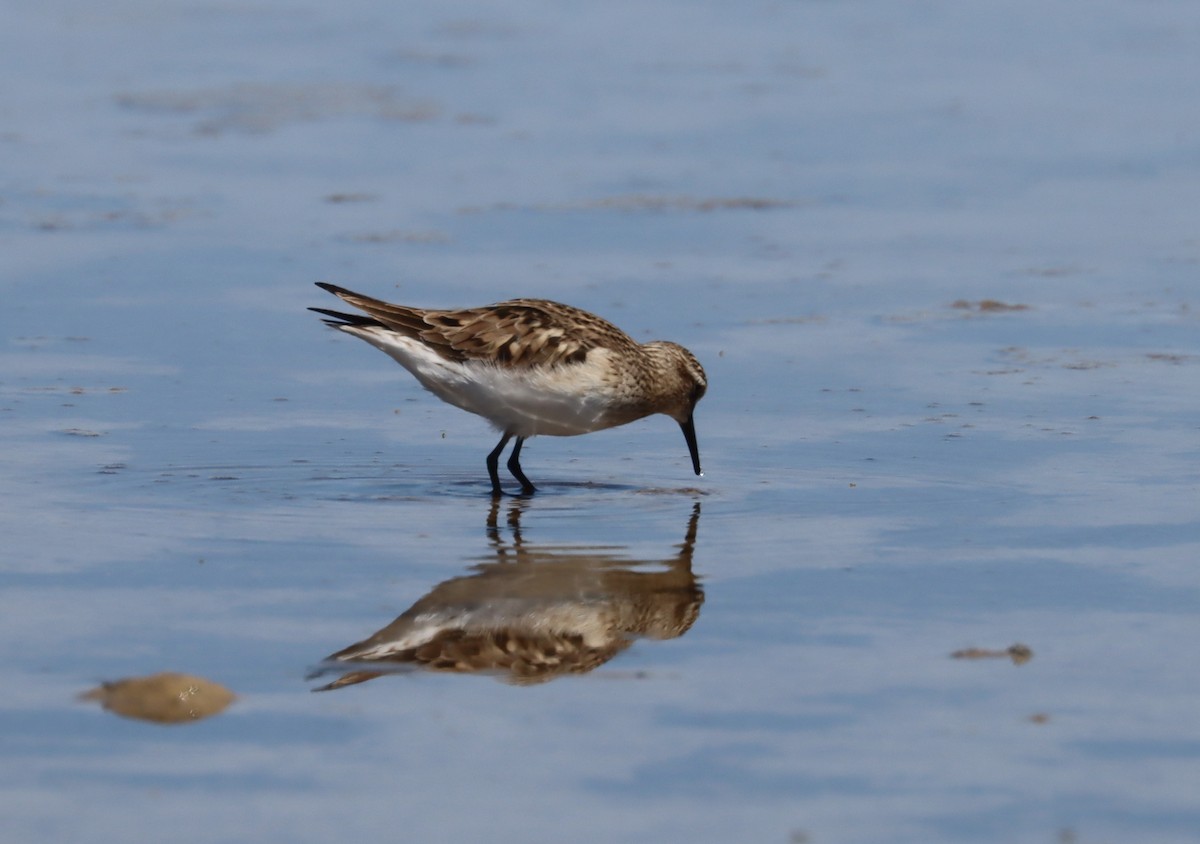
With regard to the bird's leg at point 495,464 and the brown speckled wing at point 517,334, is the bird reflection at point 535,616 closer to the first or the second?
the bird's leg at point 495,464

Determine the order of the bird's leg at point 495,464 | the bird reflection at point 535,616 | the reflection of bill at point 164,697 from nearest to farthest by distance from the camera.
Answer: the reflection of bill at point 164,697 → the bird reflection at point 535,616 → the bird's leg at point 495,464

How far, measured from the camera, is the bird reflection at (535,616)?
642 centimetres

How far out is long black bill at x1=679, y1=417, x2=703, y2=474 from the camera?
9.39 meters

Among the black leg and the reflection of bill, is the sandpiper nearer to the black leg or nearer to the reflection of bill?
the black leg

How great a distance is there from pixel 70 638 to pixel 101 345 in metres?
5.07

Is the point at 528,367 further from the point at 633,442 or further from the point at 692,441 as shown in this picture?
the point at 633,442

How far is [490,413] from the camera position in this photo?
9.51 m

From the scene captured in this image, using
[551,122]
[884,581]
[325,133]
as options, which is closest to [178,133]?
[325,133]

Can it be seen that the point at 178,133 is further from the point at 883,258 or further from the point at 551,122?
the point at 883,258

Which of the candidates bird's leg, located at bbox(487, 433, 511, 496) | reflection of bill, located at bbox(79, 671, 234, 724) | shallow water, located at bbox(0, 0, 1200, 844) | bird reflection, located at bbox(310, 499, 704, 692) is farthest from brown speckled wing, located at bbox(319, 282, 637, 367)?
reflection of bill, located at bbox(79, 671, 234, 724)

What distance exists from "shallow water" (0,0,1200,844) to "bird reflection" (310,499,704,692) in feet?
0.13

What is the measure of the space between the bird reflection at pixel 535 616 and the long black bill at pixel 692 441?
127cm

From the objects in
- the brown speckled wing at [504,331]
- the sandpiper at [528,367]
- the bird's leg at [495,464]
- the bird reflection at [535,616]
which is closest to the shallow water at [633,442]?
the bird reflection at [535,616]

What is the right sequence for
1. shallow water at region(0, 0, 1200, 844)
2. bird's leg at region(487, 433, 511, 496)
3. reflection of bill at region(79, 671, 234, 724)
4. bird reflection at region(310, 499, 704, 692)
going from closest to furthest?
shallow water at region(0, 0, 1200, 844)
reflection of bill at region(79, 671, 234, 724)
bird reflection at region(310, 499, 704, 692)
bird's leg at region(487, 433, 511, 496)
